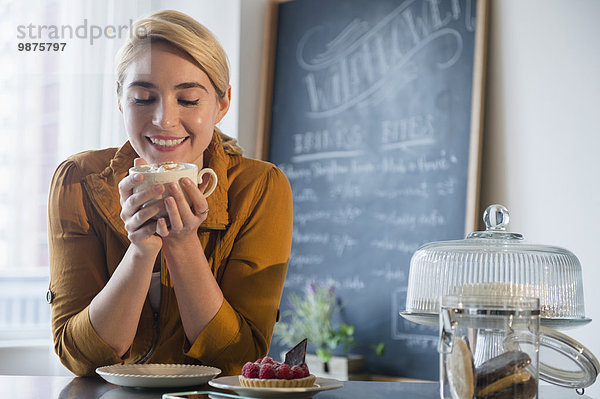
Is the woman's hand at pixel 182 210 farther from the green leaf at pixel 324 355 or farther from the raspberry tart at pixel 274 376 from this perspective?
the green leaf at pixel 324 355

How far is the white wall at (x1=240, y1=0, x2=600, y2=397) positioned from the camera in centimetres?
211

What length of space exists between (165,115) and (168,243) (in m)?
0.25

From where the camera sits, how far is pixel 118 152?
1381 millimetres

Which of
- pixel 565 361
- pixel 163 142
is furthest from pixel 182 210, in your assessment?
pixel 565 361

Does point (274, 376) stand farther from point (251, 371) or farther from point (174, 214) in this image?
point (174, 214)

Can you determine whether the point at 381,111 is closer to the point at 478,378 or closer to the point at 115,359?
the point at 115,359

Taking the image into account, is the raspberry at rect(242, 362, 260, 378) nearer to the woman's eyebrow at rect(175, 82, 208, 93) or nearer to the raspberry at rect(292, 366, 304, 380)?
the raspberry at rect(292, 366, 304, 380)

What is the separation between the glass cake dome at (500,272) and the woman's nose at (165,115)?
1.71 feet

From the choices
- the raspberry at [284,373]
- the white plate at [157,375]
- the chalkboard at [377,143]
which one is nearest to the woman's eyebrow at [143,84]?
the white plate at [157,375]

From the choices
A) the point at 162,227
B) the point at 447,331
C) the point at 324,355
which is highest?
the point at 162,227

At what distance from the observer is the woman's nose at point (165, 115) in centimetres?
126

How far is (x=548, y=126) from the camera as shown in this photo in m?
2.24

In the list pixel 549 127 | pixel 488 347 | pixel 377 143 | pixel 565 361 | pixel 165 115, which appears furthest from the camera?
pixel 377 143

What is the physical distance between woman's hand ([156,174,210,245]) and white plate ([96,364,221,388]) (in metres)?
0.21
